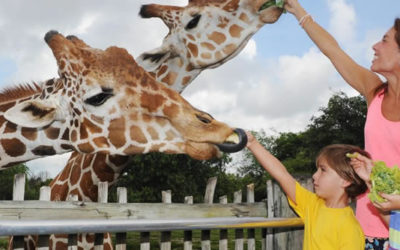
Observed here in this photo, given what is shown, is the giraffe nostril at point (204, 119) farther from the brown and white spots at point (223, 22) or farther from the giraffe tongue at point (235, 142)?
the brown and white spots at point (223, 22)

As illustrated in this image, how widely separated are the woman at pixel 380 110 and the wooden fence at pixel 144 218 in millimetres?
496

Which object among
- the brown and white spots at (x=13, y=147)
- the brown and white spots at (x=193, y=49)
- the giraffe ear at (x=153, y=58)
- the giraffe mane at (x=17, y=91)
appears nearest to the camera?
the brown and white spots at (x=13, y=147)

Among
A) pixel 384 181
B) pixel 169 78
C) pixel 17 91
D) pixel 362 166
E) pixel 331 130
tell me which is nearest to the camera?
pixel 384 181

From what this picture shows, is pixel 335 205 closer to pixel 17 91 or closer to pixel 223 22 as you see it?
pixel 17 91

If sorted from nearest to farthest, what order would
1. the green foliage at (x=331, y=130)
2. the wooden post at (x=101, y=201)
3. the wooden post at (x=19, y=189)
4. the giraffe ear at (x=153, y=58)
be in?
the wooden post at (x=19, y=189)
the wooden post at (x=101, y=201)
the giraffe ear at (x=153, y=58)
the green foliage at (x=331, y=130)

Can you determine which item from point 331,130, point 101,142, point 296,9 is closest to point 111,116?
point 101,142

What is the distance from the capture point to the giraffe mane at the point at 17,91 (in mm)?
2477

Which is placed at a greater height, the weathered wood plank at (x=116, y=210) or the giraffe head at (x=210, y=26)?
the giraffe head at (x=210, y=26)

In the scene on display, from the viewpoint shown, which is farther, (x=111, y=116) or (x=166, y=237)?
(x=111, y=116)

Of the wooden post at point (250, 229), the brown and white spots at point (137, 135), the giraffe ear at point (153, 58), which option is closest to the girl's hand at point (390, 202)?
the wooden post at point (250, 229)

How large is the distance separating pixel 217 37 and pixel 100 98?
4.05 feet

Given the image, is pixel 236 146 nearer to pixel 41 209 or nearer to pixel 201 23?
pixel 41 209

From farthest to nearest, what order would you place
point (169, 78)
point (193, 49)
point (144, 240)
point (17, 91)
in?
point (193, 49) < point (169, 78) < point (17, 91) < point (144, 240)

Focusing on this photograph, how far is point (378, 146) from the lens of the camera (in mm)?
1498
